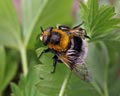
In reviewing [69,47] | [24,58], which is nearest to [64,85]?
[69,47]

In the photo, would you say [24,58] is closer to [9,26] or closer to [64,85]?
[9,26]

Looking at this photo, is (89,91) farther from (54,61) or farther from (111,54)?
(111,54)

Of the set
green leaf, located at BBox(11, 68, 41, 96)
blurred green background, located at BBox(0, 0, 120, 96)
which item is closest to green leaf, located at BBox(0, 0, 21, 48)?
blurred green background, located at BBox(0, 0, 120, 96)

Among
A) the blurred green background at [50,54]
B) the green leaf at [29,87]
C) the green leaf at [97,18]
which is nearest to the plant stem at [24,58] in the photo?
the blurred green background at [50,54]

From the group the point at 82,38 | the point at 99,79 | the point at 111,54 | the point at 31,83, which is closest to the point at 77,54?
the point at 82,38

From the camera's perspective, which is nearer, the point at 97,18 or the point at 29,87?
the point at 97,18

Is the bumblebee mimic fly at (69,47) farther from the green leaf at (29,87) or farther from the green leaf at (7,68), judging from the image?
the green leaf at (7,68)
